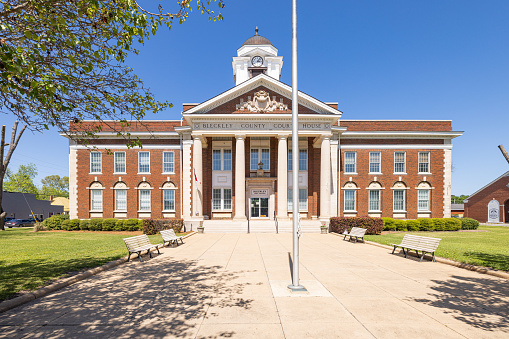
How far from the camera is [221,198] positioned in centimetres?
2939

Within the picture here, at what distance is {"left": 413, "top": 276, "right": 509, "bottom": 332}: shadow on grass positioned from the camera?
5.24 metres

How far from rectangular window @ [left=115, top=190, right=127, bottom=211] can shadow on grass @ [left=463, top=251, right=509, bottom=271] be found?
3013 centimetres

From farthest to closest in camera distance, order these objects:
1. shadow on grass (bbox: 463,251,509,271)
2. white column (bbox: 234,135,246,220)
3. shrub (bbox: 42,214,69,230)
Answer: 1. shrub (bbox: 42,214,69,230)
2. white column (bbox: 234,135,246,220)
3. shadow on grass (bbox: 463,251,509,271)

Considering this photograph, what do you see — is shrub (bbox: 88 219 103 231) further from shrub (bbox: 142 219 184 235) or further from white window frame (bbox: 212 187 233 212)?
white window frame (bbox: 212 187 233 212)

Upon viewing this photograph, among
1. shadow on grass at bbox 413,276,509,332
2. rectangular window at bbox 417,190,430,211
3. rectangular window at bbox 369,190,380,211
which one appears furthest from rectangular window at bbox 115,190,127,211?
rectangular window at bbox 417,190,430,211

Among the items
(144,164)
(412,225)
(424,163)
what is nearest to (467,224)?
(412,225)

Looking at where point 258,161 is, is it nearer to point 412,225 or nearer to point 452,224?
point 412,225

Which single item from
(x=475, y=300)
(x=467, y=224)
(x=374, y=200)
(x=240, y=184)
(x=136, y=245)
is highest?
(x=240, y=184)

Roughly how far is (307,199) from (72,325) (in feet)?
85.7

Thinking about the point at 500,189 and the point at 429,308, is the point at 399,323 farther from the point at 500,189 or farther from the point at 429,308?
the point at 500,189

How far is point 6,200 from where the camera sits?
162 feet

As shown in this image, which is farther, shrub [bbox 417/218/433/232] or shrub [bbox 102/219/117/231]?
shrub [bbox 102/219/117/231]

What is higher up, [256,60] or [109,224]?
[256,60]

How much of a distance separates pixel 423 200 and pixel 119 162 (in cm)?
3494
